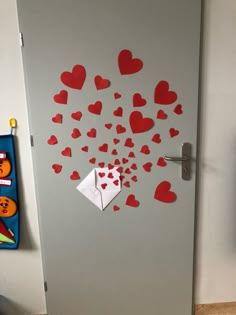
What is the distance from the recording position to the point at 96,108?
149cm

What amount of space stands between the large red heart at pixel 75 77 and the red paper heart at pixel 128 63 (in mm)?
199

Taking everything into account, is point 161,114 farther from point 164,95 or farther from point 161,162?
point 161,162

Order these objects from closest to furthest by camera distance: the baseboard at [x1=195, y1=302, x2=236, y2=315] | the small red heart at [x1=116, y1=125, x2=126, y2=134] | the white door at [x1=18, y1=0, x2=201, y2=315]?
the white door at [x1=18, y1=0, x2=201, y2=315]
the small red heart at [x1=116, y1=125, x2=126, y2=134]
the baseboard at [x1=195, y1=302, x2=236, y2=315]

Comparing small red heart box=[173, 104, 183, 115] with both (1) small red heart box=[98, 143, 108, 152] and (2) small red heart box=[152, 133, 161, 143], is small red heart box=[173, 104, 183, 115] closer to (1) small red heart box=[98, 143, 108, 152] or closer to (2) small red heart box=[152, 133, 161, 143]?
(2) small red heart box=[152, 133, 161, 143]

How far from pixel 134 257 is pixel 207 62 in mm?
1202

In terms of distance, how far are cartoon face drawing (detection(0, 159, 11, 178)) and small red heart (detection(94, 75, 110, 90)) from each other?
0.66 meters

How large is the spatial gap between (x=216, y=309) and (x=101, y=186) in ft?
3.76

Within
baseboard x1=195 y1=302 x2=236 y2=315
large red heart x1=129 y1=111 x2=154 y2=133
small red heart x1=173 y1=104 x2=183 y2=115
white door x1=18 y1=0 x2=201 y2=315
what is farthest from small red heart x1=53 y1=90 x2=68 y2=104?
baseboard x1=195 y1=302 x2=236 y2=315

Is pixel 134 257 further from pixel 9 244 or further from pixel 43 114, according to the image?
pixel 43 114

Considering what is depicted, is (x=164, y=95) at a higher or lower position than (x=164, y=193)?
higher

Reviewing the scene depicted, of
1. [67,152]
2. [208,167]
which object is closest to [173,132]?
[208,167]

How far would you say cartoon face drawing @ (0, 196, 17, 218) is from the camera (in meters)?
1.61

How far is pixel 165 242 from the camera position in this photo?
1.67 meters

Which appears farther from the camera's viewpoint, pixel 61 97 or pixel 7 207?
pixel 7 207
